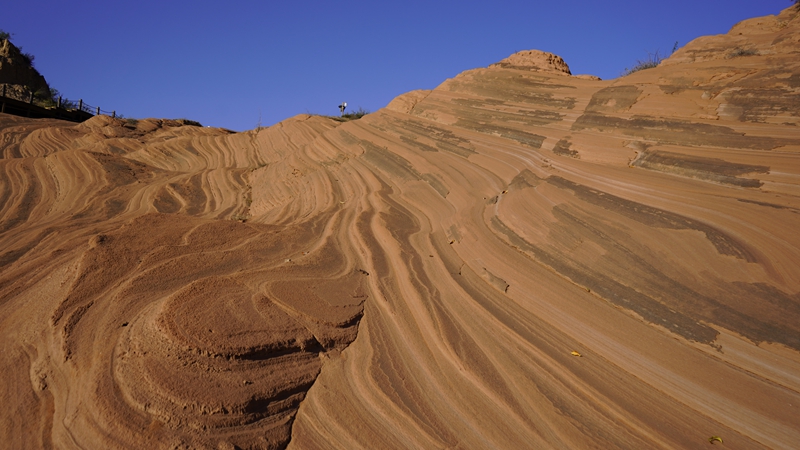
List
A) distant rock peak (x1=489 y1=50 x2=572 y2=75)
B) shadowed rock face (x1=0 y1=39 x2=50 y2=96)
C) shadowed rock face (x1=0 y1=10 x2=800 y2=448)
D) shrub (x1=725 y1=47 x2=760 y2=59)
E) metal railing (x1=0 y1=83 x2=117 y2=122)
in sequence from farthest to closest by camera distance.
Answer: shadowed rock face (x1=0 y1=39 x2=50 y2=96), metal railing (x1=0 y1=83 x2=117 y2=122), distant rock peak (x1=489 y1=50 x2=572 y2=75), shrub (x1=725 y1=47 x2=760 y2=59), shadowed rock face (x1=0 y1=10 x2=800 y2=448)

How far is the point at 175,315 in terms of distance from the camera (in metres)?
2.98

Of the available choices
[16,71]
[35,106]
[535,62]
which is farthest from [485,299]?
[16,71]

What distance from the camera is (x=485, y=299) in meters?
4.06

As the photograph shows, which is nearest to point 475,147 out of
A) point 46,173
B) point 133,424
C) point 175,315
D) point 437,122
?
point 437,122

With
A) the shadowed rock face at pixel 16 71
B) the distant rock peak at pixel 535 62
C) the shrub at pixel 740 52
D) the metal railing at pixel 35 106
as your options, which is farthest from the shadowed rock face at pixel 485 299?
the shadowed rock face at pixel 16 71

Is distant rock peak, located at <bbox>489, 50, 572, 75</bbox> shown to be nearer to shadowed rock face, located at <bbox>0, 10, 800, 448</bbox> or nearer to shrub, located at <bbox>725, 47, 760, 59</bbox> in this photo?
shadowed rock face, located at <bbox>0, 10, 800, 448</bbox>

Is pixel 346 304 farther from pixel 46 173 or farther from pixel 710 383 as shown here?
pixel 46 173

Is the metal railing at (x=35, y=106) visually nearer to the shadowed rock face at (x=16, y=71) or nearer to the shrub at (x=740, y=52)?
the shadowed rock face at (x=16, y=71)

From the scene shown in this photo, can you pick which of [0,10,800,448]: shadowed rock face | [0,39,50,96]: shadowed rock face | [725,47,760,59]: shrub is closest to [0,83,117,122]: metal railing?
[0,39,50,96]: shadowed rock face

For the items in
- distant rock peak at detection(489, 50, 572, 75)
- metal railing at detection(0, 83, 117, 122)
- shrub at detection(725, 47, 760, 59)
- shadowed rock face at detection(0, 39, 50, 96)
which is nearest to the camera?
shrub at detection(725, 47, 760, 59)

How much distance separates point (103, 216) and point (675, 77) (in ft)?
27.0

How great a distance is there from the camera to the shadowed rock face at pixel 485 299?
8.63 ft

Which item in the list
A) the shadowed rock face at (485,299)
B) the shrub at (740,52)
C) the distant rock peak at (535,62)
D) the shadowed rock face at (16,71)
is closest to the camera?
the shadowed rock face at (485,299)

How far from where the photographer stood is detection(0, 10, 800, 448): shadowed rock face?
2.63 m
